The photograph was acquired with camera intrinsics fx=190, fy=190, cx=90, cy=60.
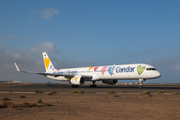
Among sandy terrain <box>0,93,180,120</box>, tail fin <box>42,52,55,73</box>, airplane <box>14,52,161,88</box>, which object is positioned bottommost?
sandy terrain <box>0,93,180,120</box>

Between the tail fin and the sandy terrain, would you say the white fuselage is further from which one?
the sandy terrain

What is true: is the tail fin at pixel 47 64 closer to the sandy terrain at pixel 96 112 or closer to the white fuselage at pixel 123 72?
the white fuselage at pixel 123 72

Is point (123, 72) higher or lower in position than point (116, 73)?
higher

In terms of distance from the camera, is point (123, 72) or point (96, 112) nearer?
point (96, 112)

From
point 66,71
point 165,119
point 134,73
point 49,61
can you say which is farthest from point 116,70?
point 165,119

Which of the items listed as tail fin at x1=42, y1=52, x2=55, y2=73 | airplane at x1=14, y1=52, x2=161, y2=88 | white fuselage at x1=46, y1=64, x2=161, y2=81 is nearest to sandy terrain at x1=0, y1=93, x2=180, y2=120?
white fuselage at x1=46, y1=64, x2=161, y2=81

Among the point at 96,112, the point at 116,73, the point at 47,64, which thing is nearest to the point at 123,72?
the point at 116,73

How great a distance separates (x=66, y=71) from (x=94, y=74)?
932cm

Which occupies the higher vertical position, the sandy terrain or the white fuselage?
the white fuselage

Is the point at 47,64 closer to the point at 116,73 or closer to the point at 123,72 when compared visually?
the point at 116,73

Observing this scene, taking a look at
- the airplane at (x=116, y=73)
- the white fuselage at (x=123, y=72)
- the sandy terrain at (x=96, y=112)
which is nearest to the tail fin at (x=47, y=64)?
the airplane at (x=116, y=73)

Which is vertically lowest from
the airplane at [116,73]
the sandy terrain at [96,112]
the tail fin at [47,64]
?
the sandy terrain at [96,112]

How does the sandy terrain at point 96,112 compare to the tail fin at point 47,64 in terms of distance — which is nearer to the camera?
the sandy terrain at point 96,112

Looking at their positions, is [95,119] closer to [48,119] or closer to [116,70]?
[48,119]
